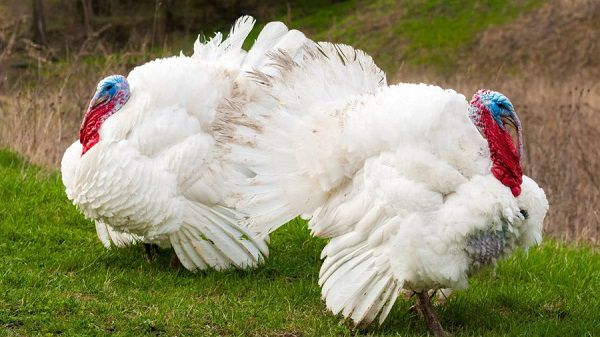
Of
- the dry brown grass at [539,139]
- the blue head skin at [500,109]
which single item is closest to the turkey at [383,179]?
the blue head skin at [500,109]

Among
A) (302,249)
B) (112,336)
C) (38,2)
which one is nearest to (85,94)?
(302,249)

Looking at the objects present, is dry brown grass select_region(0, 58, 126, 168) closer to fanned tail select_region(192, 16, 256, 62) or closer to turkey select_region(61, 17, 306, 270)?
fanned tail select_region(192, 16, 256, 62)

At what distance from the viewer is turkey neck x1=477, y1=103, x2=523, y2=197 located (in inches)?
205

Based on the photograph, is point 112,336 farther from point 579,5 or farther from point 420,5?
point 420,5

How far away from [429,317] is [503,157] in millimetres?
1127

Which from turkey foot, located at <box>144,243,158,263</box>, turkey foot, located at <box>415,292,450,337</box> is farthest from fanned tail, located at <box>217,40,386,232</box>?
turkey foot, located at <box>144,243,158,263</box>

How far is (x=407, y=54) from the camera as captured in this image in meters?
25.1

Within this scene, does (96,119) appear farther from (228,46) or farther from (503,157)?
(503,157)

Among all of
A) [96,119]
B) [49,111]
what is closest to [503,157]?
[96,119]

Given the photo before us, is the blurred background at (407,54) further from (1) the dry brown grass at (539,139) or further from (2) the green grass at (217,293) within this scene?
(2) the green grass at (217,293)

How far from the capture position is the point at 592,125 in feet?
40.9

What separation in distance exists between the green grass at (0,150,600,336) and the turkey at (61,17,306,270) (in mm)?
321

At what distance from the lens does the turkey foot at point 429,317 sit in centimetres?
560

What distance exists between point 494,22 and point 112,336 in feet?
72.0
